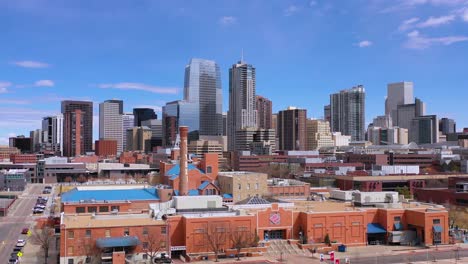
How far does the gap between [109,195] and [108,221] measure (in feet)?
96.4

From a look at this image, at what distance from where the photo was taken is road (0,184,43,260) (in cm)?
7164

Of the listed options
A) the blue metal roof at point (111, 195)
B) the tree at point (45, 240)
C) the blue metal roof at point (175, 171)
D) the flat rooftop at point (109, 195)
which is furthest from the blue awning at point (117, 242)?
the blue metal roof at point (175, 171)

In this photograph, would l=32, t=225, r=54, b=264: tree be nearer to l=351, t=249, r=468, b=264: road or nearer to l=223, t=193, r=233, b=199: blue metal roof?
l=223, t=193, r=233, b=199: blue metal roof

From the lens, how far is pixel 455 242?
73875 millimetres

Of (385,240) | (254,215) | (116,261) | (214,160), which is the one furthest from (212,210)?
(214,160)

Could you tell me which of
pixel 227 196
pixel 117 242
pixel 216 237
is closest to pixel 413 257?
pixel 216 237

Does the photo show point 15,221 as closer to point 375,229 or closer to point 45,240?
point 45,240

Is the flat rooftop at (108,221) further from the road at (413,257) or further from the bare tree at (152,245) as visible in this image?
the road at (413,257)

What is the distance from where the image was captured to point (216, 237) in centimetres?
6450

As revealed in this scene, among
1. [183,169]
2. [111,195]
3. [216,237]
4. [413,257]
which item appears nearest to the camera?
[216,237]

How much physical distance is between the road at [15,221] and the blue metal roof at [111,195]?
888cm

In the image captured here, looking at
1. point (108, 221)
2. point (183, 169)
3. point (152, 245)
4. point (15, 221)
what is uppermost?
point (183, 169)

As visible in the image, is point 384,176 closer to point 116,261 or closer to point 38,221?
point 38,221

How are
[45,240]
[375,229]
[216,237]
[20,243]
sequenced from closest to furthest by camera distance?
[45,240]
[216,237]
[20,243]
[375,229]
